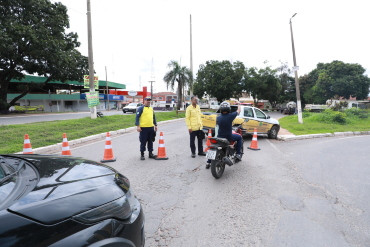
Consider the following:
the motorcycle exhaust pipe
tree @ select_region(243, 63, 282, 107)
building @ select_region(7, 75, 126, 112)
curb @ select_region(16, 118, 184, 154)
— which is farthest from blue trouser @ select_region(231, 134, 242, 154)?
tree @ select_region(243, 63, 282, 107)

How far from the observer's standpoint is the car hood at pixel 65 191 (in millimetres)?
1409

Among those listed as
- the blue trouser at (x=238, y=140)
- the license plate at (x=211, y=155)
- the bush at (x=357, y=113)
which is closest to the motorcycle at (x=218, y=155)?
the license plate at (x=211, y=155)

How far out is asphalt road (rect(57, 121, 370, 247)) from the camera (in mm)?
2975

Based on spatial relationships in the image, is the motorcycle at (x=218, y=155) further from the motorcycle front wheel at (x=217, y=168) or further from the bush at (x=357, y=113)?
the bush at (x=357, y=113)

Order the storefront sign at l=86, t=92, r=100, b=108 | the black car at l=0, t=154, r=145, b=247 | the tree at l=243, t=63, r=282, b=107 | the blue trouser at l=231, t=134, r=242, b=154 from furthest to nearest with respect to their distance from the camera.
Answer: the tree at l=243, t=63, r=282, b=107
the storefront sign at l=86, t=92, r=100, b=108
the blue trouser at l=231, t=134, r=242, b=154
the black car at l=0, t=154, r=145, b=247

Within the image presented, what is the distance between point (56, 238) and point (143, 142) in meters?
5.51

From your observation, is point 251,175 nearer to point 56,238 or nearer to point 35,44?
point 56,238

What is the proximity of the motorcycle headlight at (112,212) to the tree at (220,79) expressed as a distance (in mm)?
38095

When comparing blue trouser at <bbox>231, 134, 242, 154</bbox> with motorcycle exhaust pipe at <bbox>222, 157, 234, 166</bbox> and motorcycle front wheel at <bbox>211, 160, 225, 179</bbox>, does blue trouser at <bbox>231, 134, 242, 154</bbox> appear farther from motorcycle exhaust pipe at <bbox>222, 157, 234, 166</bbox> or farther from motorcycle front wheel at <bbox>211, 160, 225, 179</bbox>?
motorcycle front wheel at <bbox>211, 160, 225, 179</bbox>

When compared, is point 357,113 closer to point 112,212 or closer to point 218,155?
point 218,155

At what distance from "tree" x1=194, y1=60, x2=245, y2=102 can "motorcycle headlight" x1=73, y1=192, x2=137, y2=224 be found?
3810 cm

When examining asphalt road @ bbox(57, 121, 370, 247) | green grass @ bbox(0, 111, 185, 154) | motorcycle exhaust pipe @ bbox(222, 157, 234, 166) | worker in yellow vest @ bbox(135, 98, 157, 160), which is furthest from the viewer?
green grass @ bbox(0, 111, 185, 154)

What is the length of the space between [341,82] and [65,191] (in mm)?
57304

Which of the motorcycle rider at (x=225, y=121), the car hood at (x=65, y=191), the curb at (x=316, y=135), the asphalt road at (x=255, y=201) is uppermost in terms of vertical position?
the motorcycle rider at (x=225, y=121)
